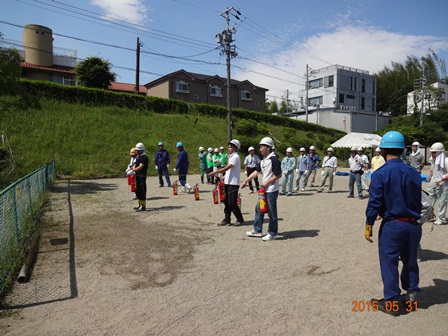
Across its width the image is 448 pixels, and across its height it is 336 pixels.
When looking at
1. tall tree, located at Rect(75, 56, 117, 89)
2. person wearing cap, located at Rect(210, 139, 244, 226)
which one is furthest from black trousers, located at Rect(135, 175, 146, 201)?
tall tree, located at Rect(75, 56, 117, 89)

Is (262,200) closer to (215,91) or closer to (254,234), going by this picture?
(254,234)

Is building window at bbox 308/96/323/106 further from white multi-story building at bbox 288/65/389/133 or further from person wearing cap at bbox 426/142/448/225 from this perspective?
person wearing cap at bbox 426/142/448/225

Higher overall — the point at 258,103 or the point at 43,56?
the point at 43,56

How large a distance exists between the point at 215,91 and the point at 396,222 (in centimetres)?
4073

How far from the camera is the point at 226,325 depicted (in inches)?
126

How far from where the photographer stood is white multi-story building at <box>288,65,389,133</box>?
5012 centimetres

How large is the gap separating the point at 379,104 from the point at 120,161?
61.2 m

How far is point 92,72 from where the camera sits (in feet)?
101

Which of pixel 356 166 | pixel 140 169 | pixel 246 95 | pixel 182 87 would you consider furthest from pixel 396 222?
pixel 246 95

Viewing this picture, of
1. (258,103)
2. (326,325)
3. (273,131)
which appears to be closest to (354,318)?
(326,325)

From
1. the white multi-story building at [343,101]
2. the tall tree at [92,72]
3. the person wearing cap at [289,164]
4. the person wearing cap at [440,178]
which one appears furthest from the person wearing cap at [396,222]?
the white multi-story building at [343,101]

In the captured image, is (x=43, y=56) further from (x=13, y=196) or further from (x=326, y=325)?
(x=326, y=325)

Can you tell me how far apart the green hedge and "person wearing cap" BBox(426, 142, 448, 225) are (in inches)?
880

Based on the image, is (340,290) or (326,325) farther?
(340,290)
